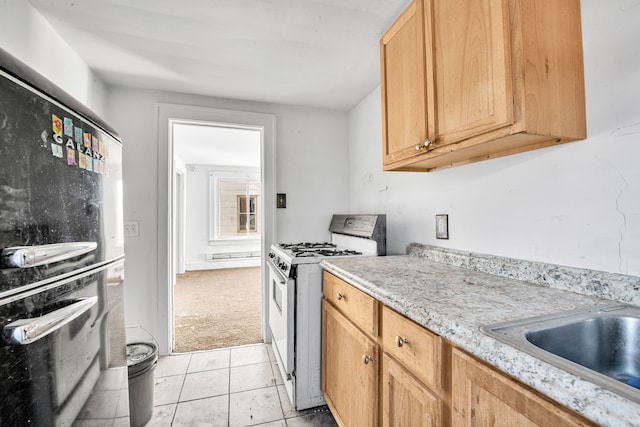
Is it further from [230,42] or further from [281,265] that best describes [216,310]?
[230,42]

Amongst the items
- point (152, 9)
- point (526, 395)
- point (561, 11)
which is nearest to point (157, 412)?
point (526, 395)

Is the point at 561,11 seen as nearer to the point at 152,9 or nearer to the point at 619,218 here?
the point at 619,218

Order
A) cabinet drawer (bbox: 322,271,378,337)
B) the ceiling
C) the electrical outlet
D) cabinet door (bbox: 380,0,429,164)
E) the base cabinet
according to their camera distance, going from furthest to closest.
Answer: the electrical outlet, the ceiling, cabinet door (bbox: 380,0,429,164), cabinet drawer (bbox: 322,271,378,337), the base cabinet

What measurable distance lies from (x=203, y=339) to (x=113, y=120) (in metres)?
2.04

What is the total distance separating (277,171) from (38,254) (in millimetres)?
2066

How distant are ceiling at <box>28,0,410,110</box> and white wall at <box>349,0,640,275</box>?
87 cm

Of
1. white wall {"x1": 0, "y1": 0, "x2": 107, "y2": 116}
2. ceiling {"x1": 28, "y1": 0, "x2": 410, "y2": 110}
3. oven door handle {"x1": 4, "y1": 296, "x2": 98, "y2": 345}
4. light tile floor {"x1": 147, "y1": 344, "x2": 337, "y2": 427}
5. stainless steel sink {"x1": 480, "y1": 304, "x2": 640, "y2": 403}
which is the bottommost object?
light tile floor {"x1": 147, "y1": 344, "x2": 337, "y2": 427}

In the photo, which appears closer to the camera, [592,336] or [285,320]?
[592,336]

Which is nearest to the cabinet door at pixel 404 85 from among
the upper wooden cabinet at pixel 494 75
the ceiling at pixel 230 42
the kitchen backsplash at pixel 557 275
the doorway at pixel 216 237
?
the upper wooden cabinet at pixel 494 75

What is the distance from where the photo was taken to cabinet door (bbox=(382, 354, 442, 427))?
82 centimetres

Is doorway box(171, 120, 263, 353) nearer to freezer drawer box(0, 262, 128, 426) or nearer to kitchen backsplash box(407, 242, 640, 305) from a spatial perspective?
freezer drawer box(0, 262, 128, 426)

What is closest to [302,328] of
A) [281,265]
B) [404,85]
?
[281,265]

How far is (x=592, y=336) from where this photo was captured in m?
0.76

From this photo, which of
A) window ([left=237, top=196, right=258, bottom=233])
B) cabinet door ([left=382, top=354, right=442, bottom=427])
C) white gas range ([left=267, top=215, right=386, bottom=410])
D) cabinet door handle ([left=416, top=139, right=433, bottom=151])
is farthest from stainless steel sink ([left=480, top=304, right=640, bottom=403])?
window ([left=237, top=196, right=258, bottom=233])
